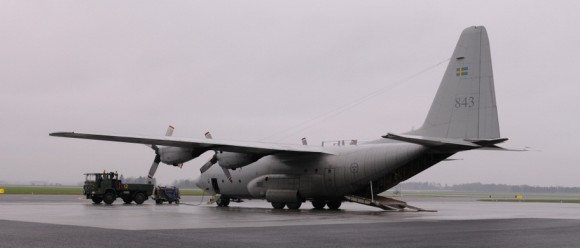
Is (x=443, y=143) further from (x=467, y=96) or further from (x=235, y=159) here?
(x=235, y=159)

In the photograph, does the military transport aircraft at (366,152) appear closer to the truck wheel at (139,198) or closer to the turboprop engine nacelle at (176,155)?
the turboprop engine nacelle at (176,155)

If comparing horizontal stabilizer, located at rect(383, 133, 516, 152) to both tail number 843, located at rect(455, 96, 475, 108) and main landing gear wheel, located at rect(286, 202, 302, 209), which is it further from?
main landing gear wheel, located at rect(286, 202, 302, 209)

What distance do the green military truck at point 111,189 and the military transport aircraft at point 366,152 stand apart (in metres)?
6.60

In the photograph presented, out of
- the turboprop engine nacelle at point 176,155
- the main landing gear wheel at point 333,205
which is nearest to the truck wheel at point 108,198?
the turboprop engine nacelle at point 176,155

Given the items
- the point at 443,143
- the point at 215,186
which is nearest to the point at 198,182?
the point at 215,186

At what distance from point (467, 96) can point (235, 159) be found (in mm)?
13960

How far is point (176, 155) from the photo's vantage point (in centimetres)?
3525

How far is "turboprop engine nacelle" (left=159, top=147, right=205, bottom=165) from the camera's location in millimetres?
34594

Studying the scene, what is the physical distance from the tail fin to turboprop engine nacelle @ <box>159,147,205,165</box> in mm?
13129

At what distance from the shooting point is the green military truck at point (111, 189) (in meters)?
43.9

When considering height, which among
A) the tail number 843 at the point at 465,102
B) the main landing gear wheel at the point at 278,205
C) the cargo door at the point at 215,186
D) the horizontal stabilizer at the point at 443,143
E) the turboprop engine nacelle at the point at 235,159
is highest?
the tail number 843 at the point at 465,102

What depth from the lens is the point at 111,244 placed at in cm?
1427

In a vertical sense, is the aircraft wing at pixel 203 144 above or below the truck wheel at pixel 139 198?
above

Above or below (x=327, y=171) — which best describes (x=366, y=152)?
A: above
